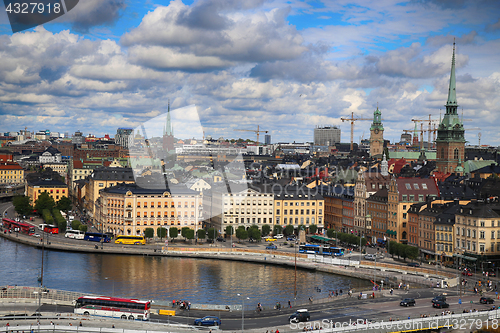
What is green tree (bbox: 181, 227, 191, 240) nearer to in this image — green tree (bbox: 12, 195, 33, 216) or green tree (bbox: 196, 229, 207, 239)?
green tree (bbox: 196, 229, 207, 239)

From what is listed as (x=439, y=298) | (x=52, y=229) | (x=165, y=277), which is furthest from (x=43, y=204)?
(x=439, y=298)

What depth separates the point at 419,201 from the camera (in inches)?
3644

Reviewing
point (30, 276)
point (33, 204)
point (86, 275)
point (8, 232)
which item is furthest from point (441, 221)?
point (33, 204)

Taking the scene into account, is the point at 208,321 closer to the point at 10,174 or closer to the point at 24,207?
the point at 24,207

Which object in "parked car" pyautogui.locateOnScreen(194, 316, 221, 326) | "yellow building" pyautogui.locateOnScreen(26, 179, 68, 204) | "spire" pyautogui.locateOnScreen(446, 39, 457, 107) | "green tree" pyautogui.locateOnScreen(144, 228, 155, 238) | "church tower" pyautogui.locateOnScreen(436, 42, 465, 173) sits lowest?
"parked car" pyautogui.locateOnScreen(194, 316, 221, 326)

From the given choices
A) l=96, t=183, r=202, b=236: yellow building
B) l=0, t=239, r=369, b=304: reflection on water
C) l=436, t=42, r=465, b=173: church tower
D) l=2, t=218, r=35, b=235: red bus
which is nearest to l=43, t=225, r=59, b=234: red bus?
l=2, t=218, r=35, b=235: red bus

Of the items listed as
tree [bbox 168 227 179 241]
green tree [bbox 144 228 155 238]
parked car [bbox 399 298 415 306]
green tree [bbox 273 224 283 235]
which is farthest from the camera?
green tree [bbox 273 224 283 235]

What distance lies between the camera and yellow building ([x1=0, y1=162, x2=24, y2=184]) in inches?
7180

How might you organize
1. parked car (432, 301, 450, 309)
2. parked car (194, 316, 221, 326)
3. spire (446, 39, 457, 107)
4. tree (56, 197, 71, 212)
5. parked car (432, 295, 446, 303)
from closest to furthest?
parked car (194, 316, 221, 326), parked car (432, 301, 450, 309), parked car (432, 295, 446, 303), tree (56, 197, 71, 212), spire (446, 39, 457, 107)

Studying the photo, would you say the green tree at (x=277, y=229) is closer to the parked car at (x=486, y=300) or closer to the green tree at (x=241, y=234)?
the green tree at (x=241, y=234)

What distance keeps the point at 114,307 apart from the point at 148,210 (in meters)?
46.0

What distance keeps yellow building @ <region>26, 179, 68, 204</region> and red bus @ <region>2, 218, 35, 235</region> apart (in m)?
21.3

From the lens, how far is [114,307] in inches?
2039

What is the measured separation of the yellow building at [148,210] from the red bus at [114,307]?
4496 cm
